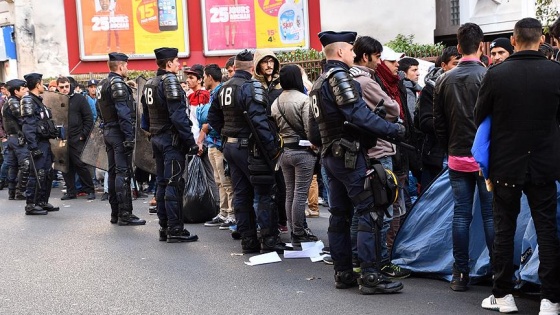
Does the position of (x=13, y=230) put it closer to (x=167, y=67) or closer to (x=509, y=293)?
(x=167, y=67)

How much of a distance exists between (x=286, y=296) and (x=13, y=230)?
5.60m

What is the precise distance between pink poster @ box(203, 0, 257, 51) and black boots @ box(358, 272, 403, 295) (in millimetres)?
18932

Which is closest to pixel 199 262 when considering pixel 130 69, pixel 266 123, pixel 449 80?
pixel 266 123

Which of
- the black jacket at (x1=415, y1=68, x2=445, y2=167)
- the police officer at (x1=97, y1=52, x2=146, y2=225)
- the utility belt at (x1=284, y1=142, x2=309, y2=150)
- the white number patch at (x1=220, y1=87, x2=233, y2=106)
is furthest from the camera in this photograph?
the police officer at (x1=97, y1=52, x2=146, y2=225)

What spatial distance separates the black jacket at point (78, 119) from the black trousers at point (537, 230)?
1026 centimetres

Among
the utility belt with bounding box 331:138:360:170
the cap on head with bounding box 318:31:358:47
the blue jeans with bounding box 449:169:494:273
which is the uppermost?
the cap on head with bounding box 318:31:358:47

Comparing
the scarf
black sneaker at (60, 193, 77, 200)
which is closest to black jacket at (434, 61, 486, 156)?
the scarf

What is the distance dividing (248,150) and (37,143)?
5.41 metres

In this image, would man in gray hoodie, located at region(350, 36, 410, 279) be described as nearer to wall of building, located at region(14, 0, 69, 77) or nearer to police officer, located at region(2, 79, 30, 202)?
police officer, located at region(2, 79, 30, 202)

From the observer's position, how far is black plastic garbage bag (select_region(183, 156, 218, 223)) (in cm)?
1115

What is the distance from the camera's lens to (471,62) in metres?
6.88

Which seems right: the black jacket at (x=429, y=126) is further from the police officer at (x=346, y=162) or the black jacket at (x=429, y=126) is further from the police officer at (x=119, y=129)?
the police officer at (x=119, y=129)

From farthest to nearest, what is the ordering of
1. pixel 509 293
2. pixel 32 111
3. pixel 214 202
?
pixel 32 111 → pixel 214 202 → pixel 509 293

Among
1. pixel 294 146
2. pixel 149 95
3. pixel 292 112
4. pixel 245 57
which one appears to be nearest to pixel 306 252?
pixel 294 146
